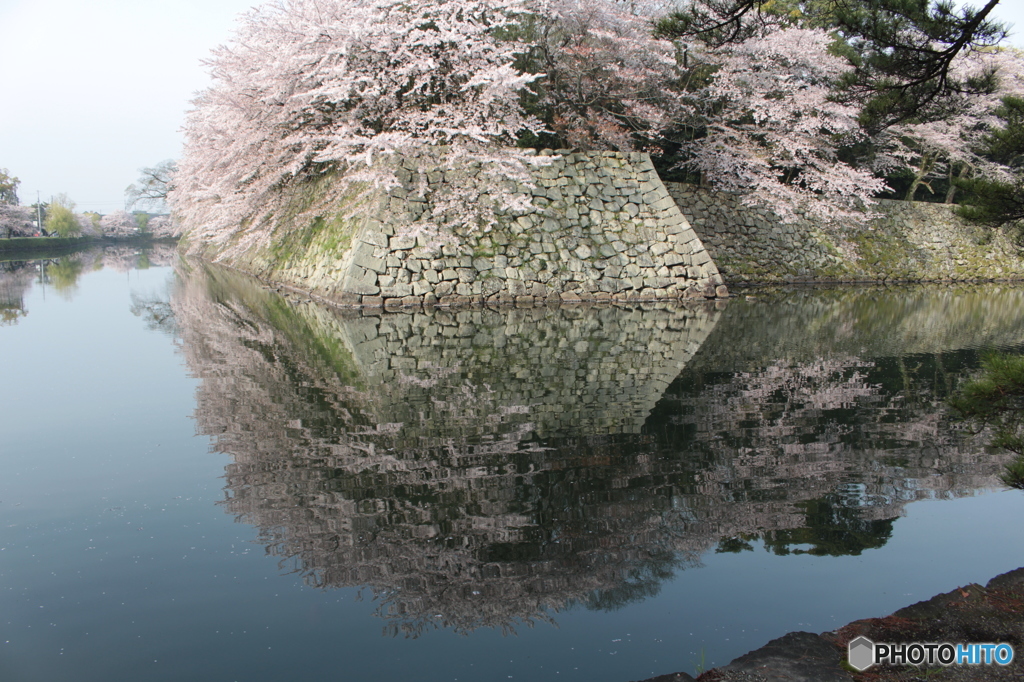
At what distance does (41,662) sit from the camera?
95.7 inches

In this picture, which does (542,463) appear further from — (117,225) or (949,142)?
(117,225)

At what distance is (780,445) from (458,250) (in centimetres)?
943

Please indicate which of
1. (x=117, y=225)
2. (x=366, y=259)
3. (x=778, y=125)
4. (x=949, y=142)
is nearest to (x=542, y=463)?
(x=366, y=259)

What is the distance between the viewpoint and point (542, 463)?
4.30 meters

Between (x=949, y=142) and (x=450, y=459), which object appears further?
(x=949, y=142)

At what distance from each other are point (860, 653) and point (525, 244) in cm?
1182

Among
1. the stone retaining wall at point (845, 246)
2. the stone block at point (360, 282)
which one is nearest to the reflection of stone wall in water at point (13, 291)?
the stone block at point (360, 282)

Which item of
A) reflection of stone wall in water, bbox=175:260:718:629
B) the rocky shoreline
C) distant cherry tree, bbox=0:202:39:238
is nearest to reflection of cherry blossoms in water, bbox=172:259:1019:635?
reflection of stone wall in water, bbox=175:260:718:629

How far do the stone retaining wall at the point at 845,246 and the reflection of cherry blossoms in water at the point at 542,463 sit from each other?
10.5 meters

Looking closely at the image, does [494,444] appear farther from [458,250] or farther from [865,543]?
[458,250]

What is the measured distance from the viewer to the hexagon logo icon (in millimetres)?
2226

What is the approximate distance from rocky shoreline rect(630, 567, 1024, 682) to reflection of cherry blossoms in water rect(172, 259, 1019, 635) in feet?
1.92

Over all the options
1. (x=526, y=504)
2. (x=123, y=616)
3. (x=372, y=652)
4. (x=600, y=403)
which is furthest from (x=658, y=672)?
(x=600, y=403)

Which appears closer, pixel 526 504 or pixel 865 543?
pixel 865 543
